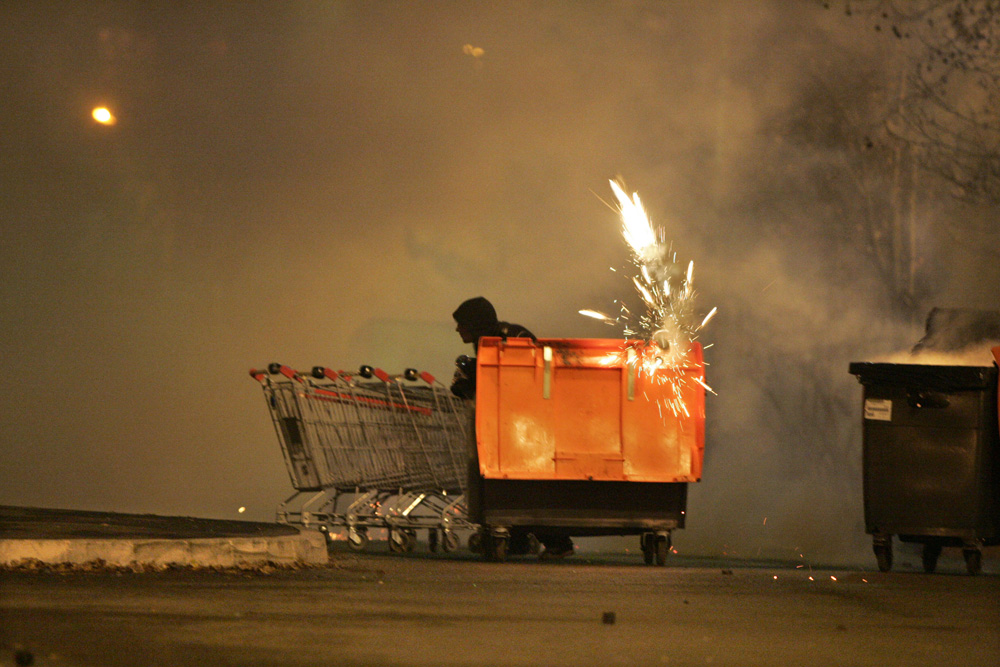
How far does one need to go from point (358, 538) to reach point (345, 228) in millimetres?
2380

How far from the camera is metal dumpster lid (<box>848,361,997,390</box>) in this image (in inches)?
257

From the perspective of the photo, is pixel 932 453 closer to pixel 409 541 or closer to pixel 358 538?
pixel 409 541

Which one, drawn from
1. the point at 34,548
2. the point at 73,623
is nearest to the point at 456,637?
the point at 73,623

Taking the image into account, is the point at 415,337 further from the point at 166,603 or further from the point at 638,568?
the point at 166,603

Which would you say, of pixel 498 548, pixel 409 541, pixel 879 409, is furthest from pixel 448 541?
pixel 879 409

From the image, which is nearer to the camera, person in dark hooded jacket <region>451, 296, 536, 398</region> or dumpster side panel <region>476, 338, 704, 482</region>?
dumpster side panel <region>476, 338, 704, 482</region>

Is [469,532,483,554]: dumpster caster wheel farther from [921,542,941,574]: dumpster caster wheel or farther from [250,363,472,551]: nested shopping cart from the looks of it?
[921,542,941,574]: dumpster caster wheel

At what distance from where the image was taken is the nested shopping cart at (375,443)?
7668 millimetres

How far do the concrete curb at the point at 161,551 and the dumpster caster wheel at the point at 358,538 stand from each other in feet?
7.55

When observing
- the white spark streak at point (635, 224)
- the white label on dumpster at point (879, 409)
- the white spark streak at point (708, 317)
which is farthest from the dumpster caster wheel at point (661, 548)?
the white spark streak at point (708, 317)

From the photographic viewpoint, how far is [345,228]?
29.8 feet

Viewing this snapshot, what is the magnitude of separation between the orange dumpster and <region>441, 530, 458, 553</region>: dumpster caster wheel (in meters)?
1.23

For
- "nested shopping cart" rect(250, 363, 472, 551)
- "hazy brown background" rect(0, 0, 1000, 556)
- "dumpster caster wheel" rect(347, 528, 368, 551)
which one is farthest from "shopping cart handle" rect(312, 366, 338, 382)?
"hazy brown background" rect(0, 0, 1000, 556)

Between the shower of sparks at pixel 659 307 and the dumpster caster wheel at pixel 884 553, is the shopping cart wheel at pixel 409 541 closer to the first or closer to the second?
the shower of sparks at pixel 659 307
